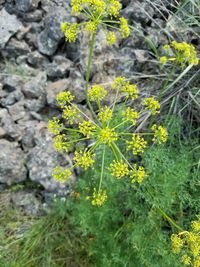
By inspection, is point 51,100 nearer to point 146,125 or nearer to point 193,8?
point 146,125

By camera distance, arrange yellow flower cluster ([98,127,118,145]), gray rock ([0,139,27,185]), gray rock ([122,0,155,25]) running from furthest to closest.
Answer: gray rock ([122,0,155,25]) < gray rock ([0,139,27,185]) < yellow flower cluster ([98,127,118,145])

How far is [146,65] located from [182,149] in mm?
1044

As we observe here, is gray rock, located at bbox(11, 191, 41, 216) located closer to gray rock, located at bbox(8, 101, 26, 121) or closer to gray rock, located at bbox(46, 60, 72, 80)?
gray rock, located at bbox(8, 101, 26, 121)

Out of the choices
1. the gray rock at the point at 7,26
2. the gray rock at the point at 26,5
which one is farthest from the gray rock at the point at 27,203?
the gray rock at the point at 26,5

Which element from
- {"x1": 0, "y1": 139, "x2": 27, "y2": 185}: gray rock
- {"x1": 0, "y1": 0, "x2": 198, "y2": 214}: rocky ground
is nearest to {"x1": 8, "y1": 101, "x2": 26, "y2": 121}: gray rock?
{"x1": 0, "y1": 0, "x2": 198, "y2": 214}: rocky ground

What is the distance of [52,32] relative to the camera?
3.66 m

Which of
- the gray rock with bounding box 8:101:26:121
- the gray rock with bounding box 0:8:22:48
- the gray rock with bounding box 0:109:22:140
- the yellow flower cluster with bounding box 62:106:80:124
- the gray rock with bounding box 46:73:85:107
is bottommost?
the gray rock with bounding box 0:109:22:140

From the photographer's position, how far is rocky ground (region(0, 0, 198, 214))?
3.52 meters

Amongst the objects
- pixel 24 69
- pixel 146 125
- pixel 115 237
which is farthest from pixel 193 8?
pixel 115 237

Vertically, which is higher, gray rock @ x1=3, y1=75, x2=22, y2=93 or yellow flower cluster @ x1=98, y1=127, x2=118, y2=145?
yellow flower cluster @ x1=98, y1=127, x2=118, y2=145

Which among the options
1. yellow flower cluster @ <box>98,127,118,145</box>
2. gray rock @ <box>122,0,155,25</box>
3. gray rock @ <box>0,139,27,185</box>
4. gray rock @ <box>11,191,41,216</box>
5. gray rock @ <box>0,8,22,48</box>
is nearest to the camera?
yellow flower cluster @ <box>98,127,118,145</box>

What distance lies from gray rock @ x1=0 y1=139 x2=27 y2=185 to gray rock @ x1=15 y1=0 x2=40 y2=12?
140 cm

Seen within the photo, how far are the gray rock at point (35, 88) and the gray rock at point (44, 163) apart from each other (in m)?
0.45

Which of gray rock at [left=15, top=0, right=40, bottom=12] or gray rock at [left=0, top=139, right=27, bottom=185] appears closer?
gray rock at [left=0, top=139, right=27, bottom=185]
